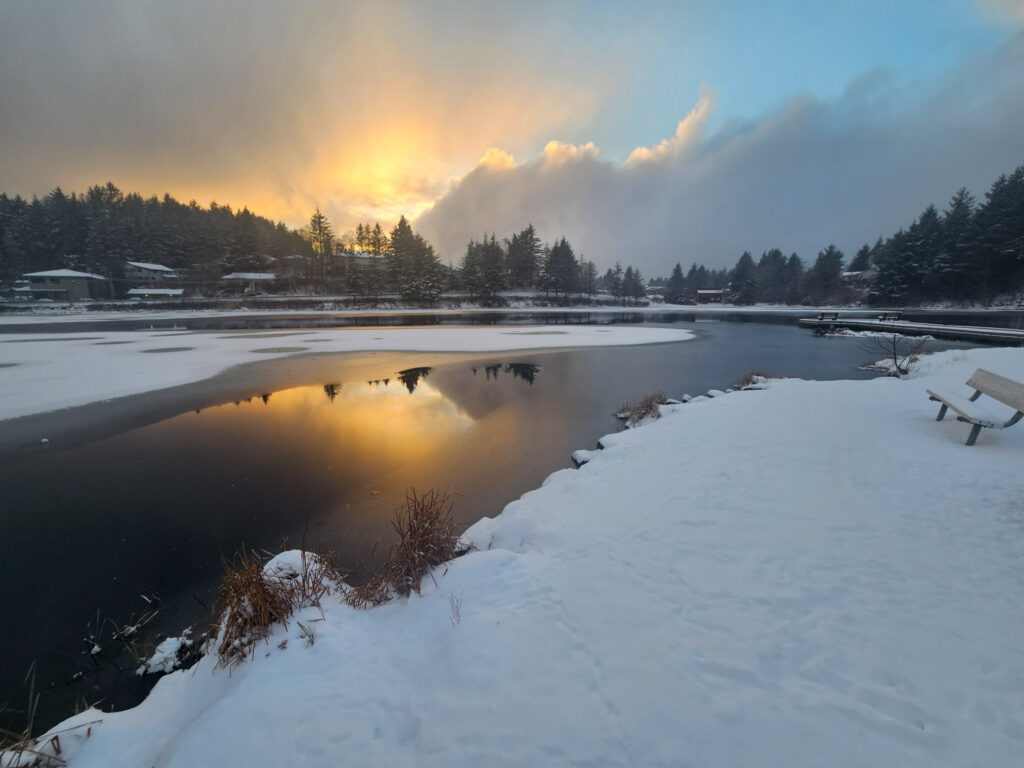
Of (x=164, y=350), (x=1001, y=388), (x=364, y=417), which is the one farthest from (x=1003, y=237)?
(x=164, y=350)

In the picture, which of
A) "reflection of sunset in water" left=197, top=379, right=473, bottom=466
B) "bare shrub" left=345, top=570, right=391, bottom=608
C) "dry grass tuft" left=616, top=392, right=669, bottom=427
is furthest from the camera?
"dry grass tuft" left=616, top=392, right=669, bottom=427

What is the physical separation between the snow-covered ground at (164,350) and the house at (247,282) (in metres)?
33.4

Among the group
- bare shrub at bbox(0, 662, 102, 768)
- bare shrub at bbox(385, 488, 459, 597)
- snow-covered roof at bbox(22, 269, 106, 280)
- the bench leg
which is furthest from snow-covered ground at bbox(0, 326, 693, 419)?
snow-covered roof at bbox(22, 269, 106, 280)

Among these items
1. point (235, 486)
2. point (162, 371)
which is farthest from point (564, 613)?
point (162, 371)

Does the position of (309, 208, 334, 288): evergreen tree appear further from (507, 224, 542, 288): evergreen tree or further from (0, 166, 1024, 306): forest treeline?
(507, 224, 542, 288): evergreen tree

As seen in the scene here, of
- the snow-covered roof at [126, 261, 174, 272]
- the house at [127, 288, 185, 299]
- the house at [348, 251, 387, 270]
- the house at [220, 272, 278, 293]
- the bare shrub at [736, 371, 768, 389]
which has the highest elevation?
the house at [348, 251, 387, 270]

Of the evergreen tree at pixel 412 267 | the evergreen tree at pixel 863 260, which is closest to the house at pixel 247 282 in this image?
the evergreen tree at pixel 412 267

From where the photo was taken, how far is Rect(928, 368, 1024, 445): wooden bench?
5.80 m

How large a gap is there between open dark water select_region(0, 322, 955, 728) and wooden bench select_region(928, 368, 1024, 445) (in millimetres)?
6080

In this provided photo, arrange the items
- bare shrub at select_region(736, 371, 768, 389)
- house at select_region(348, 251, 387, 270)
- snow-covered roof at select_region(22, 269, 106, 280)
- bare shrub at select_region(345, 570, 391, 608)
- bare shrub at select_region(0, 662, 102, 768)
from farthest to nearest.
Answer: house at select_region(348, 251, 387, 270) → snow-covered roof at select_region(22, 269, 106, 280) → bare shrub at select_region(736, 371, 768, 389) → bare shrub at select_region(345, 570, 391, 608) → bare shrub at select_region(0, 662, 102, 768)

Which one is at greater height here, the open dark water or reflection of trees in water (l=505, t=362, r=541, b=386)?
reflection of trees in water (l=505, t=362, r=541, b=386)

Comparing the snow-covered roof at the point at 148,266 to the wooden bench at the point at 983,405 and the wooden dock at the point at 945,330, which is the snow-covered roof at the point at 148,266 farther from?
the wooden dock at the point at 945,330

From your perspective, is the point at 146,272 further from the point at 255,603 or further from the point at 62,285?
the point at 255,603

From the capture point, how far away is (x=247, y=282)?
190 ft
